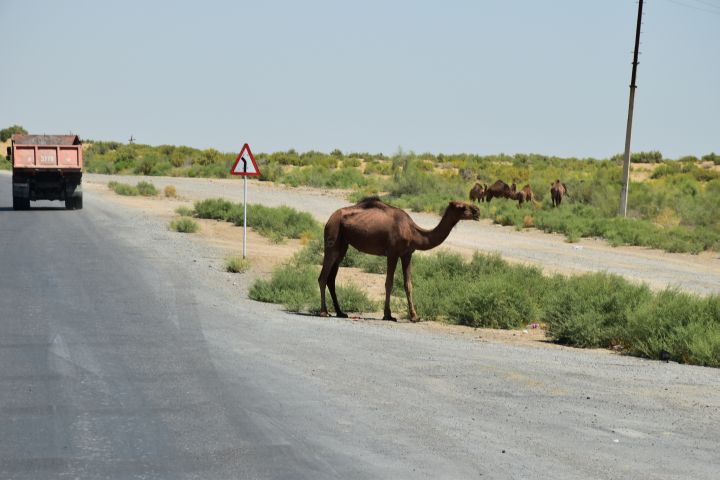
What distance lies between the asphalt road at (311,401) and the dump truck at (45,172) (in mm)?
22302

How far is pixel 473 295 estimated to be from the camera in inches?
637

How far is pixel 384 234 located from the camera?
15461 millimetres

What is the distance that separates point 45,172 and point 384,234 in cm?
2524

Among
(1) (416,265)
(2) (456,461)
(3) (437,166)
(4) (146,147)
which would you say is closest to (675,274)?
(1) (416,265)

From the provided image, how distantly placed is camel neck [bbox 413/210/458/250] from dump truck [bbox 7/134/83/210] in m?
24.9

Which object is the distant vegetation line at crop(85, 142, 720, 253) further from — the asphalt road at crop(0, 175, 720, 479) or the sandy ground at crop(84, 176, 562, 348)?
the asphalt road at crop(0, 175, 720, 479)

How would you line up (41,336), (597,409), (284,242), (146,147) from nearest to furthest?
(597,409)
(41,336)
(284,242)
(146,147)

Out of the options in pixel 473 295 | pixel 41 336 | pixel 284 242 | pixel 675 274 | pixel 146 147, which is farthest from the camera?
pixel 146 147

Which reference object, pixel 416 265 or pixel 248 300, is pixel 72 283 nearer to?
pixel 248 300

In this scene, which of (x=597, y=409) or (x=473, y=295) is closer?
(x=597, y=409)

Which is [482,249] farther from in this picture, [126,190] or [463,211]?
[126,190]

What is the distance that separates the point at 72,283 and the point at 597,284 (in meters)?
8.53

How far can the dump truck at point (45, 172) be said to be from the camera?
123 feet

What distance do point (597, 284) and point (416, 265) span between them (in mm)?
5383
